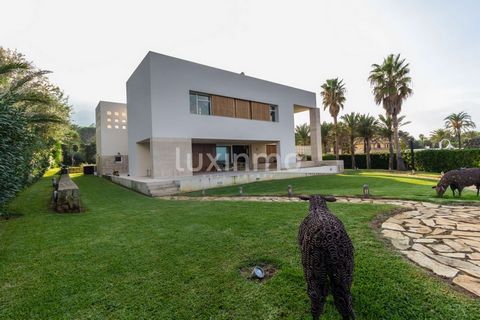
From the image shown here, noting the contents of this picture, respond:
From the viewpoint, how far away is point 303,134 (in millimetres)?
35125

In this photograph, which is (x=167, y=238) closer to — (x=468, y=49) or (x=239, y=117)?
(x=239, y=117)

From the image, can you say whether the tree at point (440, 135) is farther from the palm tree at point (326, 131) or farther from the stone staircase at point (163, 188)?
the stone staircase at point (163, 188)

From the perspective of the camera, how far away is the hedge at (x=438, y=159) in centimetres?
2012

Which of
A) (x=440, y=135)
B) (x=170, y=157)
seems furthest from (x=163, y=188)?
(x=440, y=135)

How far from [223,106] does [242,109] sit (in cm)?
174

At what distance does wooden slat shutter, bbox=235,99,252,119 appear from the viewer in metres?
16.9

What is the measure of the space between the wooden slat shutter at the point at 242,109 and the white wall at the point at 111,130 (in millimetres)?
12709

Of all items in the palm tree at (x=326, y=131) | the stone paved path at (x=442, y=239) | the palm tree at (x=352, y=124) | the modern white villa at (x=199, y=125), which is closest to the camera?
the stone paved path at (x=442, y=239)

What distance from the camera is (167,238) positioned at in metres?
4.61

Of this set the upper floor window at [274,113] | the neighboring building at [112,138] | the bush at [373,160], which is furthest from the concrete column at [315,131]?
the neighboring building at [112,138]

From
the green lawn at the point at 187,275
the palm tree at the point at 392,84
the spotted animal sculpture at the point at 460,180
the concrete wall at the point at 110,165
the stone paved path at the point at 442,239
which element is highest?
the palm tree at the point at 392,84

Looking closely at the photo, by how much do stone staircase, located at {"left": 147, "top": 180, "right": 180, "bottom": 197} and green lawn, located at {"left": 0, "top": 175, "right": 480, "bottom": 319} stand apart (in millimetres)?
5322

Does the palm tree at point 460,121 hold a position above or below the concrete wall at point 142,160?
above

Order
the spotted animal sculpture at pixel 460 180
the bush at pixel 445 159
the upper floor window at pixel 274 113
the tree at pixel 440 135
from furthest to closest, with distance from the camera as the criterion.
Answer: the tree at pixel 440 135 < the bush at pixel 445 159 < the upper floor window at pixel 274 113 < the spotted animal sculpture at pixel 460 180
